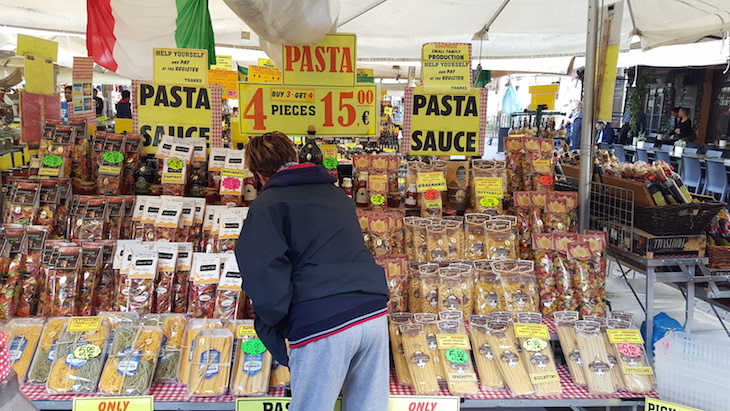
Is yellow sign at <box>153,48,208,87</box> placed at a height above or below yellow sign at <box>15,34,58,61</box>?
below

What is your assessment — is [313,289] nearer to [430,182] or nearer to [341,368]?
[341,368]

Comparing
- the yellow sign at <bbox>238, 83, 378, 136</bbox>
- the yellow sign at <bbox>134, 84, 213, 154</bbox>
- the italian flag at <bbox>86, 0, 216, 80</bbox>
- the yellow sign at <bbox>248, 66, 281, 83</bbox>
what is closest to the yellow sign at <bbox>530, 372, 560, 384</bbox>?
the yellow sign at <bbox>238, 83, 378, 136</bbox>

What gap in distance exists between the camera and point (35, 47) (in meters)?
3.57

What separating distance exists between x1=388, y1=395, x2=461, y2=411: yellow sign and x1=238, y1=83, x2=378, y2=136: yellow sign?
1589 mm

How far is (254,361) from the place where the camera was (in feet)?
7.69

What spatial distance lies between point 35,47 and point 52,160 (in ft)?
3.44

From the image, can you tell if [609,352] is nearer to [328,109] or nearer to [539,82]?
[328,109]

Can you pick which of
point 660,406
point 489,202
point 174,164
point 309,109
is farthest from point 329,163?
point 660,406

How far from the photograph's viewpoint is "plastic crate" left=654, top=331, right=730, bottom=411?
2219 mm

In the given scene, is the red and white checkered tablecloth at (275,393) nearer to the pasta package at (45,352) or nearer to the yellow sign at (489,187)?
the pasta package at (45,352)

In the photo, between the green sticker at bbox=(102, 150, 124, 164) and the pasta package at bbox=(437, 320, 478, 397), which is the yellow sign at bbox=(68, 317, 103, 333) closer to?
the green sticker at bbox=(102, 150, 124, 164)

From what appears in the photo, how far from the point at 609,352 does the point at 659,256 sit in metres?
0.71

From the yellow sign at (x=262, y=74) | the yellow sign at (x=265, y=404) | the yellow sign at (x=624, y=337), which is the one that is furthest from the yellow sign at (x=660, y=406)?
the yellow sign at (x=262, y=74)

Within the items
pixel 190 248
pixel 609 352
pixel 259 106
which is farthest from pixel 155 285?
pixel 609 352
